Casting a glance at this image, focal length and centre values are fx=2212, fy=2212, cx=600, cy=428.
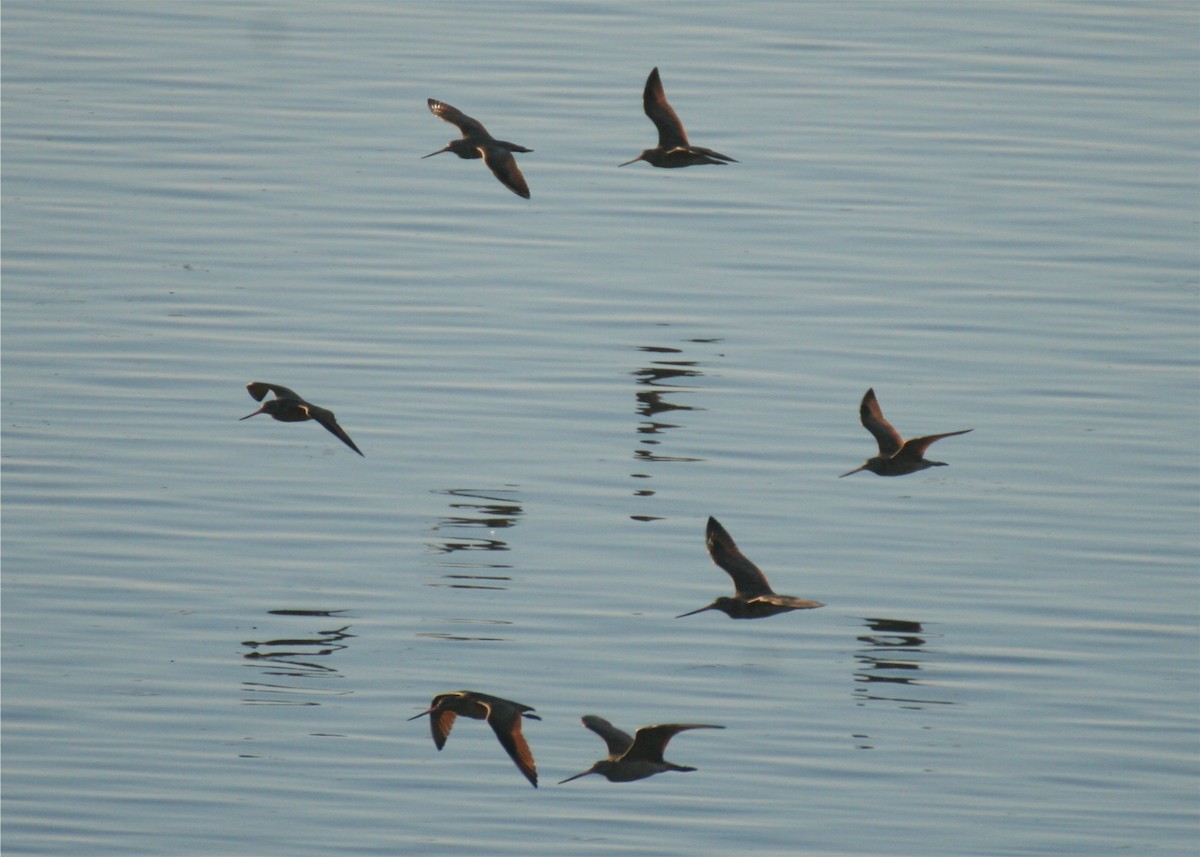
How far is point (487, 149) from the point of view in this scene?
62.0 feet

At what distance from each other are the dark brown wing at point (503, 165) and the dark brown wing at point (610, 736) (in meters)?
6.73

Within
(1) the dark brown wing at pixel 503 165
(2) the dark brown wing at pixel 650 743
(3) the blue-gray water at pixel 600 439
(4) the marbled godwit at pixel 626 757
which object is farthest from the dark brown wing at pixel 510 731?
(1) the dark brown wing at pixel 503 165

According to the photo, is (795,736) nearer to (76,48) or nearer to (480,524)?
(480,524)

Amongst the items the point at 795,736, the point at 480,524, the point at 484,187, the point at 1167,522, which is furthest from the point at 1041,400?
the point at 484,187

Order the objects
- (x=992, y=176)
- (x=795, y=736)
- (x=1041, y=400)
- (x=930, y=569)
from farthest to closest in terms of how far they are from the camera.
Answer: (x=992, y=176) → (x=1041, y=400) → (x=930, y=569) → (x=795, y=736)

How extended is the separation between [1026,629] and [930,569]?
126cm

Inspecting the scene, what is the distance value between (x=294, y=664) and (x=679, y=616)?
2670 mm

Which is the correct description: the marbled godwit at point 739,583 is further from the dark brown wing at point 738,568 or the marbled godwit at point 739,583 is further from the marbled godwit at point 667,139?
the marbled godwit at point 667,139

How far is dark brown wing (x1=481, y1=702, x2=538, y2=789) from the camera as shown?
12227mm

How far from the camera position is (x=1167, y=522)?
17922 mm

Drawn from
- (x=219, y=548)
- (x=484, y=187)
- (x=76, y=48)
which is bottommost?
(x=219, y=548)

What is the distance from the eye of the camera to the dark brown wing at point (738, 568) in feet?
48.6

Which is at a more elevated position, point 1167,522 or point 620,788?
point 1167,522

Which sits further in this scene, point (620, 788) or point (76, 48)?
point (76, 48)
